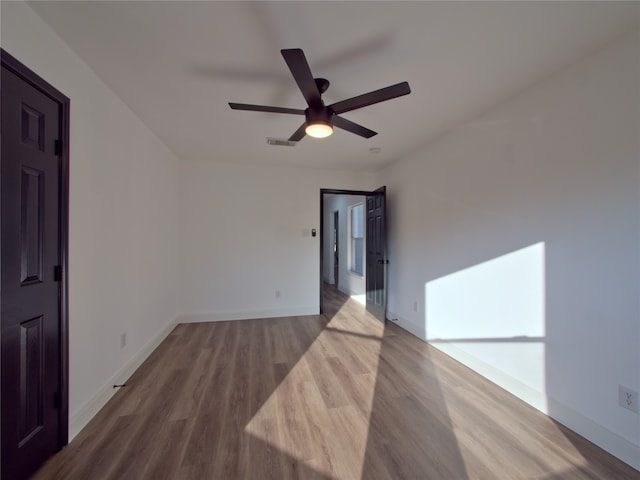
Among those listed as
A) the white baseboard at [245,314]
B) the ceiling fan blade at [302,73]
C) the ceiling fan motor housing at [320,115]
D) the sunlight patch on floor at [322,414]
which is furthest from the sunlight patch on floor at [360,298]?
the ceiling fan blade at [302,73]

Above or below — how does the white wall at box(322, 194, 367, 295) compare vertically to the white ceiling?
below

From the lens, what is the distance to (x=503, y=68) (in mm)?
1929

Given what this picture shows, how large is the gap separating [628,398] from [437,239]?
1979 millimetres

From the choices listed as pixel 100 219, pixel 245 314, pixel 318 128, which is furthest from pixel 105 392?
pixel 318 128

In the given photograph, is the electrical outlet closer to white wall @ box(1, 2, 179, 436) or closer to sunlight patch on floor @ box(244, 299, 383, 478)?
sunlight patch on floor @ box(244, 299, 383, 478)

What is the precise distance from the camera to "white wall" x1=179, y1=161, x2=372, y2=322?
4.19 meters

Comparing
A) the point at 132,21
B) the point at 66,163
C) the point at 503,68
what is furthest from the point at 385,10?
the point at 66,163

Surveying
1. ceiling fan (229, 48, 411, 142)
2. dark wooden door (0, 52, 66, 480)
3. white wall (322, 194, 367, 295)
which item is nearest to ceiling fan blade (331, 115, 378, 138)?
ceiling fan (229, 48, 411, 142)

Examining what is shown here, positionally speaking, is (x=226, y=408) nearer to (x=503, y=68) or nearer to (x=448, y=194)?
(x=448, y=194)

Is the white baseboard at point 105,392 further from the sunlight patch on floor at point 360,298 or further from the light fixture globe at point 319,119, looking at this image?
the sunlight patch on floor at point 360,298

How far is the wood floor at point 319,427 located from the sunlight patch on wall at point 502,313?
0.82 ft

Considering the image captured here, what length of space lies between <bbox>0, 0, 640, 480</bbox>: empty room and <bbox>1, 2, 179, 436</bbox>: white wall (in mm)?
19

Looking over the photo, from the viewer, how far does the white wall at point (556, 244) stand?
5.34 feet

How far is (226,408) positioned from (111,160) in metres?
2.19
